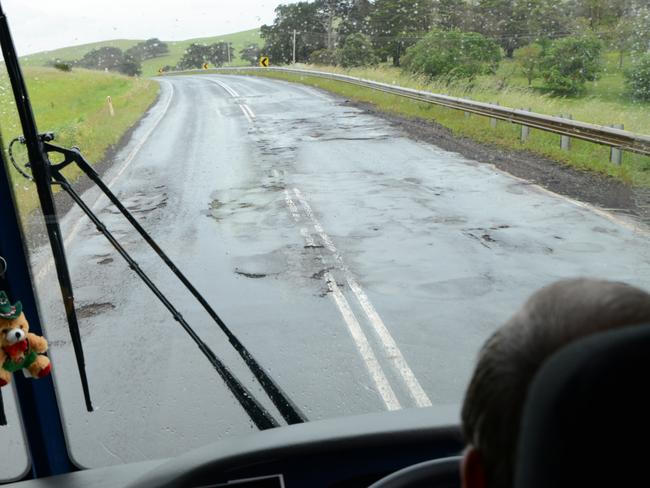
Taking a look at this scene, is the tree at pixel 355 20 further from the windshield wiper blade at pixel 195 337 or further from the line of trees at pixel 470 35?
the windshield wiper blade at pixel 195 337

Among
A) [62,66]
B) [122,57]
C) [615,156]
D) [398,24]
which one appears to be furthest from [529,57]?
[615,156]

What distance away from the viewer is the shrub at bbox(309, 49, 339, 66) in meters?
3.96

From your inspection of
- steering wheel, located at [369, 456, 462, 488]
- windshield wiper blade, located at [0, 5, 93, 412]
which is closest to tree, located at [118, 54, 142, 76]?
windshield wiper blade, located at [0, 5, 93, 412]

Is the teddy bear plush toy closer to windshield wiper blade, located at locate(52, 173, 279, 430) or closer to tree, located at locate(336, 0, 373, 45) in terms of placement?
windshield wiper blade, located at locate(52, 173, 279, 430)

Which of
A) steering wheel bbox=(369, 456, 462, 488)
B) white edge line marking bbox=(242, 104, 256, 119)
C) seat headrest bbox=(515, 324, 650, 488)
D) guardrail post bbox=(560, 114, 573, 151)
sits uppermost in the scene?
seat headrest bbox=(515, 324, 650, 488)

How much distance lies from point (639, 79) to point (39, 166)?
244 cm

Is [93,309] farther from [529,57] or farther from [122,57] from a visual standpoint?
[529,57]

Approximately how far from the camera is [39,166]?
2287 millimetres

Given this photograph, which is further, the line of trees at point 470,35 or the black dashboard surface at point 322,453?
the line of trees at point 470,35

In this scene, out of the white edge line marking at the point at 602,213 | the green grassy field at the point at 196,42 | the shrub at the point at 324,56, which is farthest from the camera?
the white edge line marking at the point at 602,213

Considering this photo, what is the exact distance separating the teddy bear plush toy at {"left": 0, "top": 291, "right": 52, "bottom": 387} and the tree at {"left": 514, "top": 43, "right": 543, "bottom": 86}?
2318 mm

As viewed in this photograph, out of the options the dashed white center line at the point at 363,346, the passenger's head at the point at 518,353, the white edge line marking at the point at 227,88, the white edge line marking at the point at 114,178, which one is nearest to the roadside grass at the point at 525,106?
the dashed white center line at the point at 363,346

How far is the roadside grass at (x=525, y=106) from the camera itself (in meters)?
3.66

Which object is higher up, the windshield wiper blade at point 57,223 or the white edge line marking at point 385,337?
the windshield wiper blade at point 57,223
